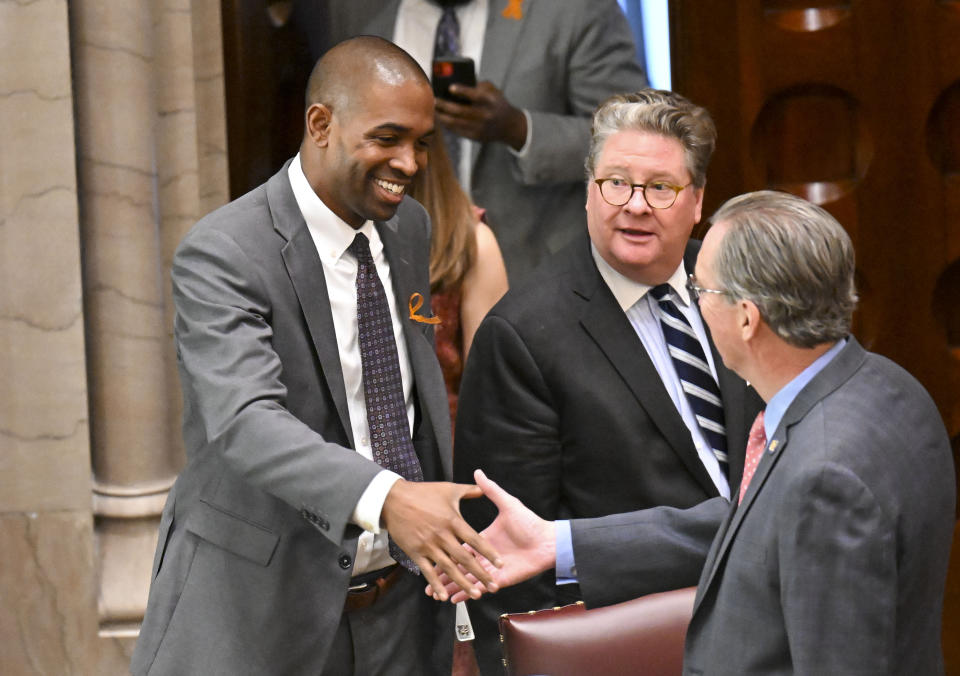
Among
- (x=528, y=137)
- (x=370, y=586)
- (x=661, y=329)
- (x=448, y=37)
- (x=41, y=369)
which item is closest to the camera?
(x=370, y=586)

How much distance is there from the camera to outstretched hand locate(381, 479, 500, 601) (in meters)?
1.92

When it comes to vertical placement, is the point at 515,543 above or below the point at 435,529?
below

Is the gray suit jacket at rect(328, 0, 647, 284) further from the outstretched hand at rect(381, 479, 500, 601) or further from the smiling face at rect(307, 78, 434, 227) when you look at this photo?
the outstretched hand at rect(381, 479, 500, 601)

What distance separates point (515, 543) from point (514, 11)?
5.89ft

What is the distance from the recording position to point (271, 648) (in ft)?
7.08

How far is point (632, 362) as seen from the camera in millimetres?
2324

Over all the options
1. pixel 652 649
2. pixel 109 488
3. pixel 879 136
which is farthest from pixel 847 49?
pixel 109 488

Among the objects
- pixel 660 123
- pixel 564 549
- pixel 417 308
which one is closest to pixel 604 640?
pixel 564 549

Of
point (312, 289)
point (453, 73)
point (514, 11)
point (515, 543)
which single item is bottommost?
point (515, 543)

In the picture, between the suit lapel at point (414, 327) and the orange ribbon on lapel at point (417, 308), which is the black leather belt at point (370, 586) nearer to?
the suit lapel at point (414, 327)

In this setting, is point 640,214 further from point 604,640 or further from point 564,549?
point 604,640

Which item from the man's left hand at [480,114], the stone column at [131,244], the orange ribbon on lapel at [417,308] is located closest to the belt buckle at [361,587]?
the orange ribbon on lapel at [417,308]

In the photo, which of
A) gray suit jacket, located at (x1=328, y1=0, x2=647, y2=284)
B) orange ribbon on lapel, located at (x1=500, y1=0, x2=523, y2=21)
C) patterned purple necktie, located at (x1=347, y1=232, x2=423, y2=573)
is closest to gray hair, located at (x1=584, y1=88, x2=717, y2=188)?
patterned purple necktie, located at (x1=347, y1=232, x2=423, y2=573)

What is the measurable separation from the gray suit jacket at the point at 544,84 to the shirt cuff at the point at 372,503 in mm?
1658
